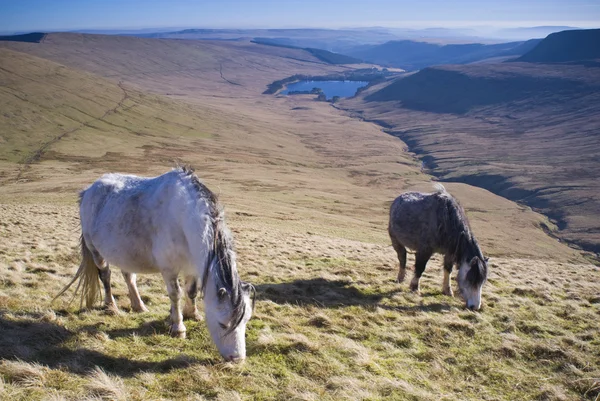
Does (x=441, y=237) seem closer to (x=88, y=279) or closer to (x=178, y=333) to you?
(x=178, y=333)

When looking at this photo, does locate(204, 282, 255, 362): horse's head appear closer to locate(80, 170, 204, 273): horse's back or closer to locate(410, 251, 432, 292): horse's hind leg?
locate(80, 170, 204, 273): horse's back

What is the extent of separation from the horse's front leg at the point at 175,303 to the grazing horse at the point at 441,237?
803 cm

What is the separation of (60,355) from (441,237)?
10.6 m

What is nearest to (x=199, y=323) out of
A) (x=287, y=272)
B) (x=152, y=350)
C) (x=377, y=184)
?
(x=152, y=350)

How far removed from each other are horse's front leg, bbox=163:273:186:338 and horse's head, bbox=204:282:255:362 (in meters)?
1.11

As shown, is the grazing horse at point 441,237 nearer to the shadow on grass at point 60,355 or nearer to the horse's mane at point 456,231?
the horse's mane at point 456,231

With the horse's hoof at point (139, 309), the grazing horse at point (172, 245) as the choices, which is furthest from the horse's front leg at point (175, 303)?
the horse's hoof at point (139, 309)

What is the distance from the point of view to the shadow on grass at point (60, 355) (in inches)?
244

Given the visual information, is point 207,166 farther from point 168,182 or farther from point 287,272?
point 168,182

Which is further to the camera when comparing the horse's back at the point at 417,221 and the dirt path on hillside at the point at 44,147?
the dirt path on hillside at the point at 44,147

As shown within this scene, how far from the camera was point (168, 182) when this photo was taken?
24.6 ft

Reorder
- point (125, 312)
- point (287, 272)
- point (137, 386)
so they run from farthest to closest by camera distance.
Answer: point (287, 272) → point (125, 312) → point (137, 386)

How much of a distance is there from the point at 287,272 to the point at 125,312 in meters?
6.41

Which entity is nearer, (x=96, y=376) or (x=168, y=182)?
(x=96, y=376)
